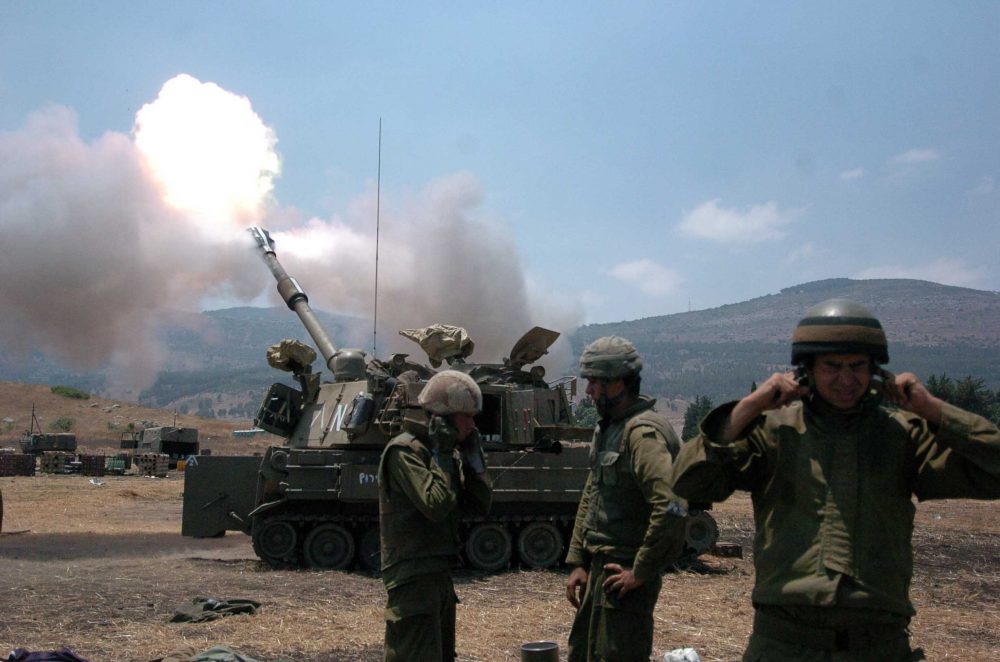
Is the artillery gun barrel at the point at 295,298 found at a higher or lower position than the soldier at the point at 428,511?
higher

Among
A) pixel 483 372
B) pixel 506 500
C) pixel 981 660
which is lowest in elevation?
pixel 981 660

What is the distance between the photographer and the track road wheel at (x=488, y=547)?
44.1 ft

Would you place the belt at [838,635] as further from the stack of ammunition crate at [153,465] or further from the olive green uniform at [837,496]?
the stack of ammunition crate at [153,465]

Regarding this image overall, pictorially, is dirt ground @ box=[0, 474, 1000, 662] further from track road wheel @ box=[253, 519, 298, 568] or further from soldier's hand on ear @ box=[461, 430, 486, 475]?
soldier's hand on ear @ box=[461, 430, 486, 475]

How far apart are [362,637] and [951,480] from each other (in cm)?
648

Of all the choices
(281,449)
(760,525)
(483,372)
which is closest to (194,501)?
(281,449)

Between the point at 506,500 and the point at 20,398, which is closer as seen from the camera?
the point at 506,500

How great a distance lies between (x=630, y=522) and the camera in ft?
15.2

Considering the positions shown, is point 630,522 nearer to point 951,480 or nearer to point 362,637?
point 951,480

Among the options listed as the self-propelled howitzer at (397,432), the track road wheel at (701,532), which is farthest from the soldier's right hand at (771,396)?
the track road wheel at (701,532)

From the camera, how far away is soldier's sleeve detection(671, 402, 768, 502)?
335 centimetres

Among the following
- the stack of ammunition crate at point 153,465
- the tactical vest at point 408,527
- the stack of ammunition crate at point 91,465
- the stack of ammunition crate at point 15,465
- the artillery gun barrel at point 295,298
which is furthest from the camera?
the stack of ammunition crate at point 153,465

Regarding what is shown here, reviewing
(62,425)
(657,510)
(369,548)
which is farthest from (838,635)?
(62,425)

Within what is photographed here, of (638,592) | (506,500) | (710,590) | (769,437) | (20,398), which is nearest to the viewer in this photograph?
(769,437)
